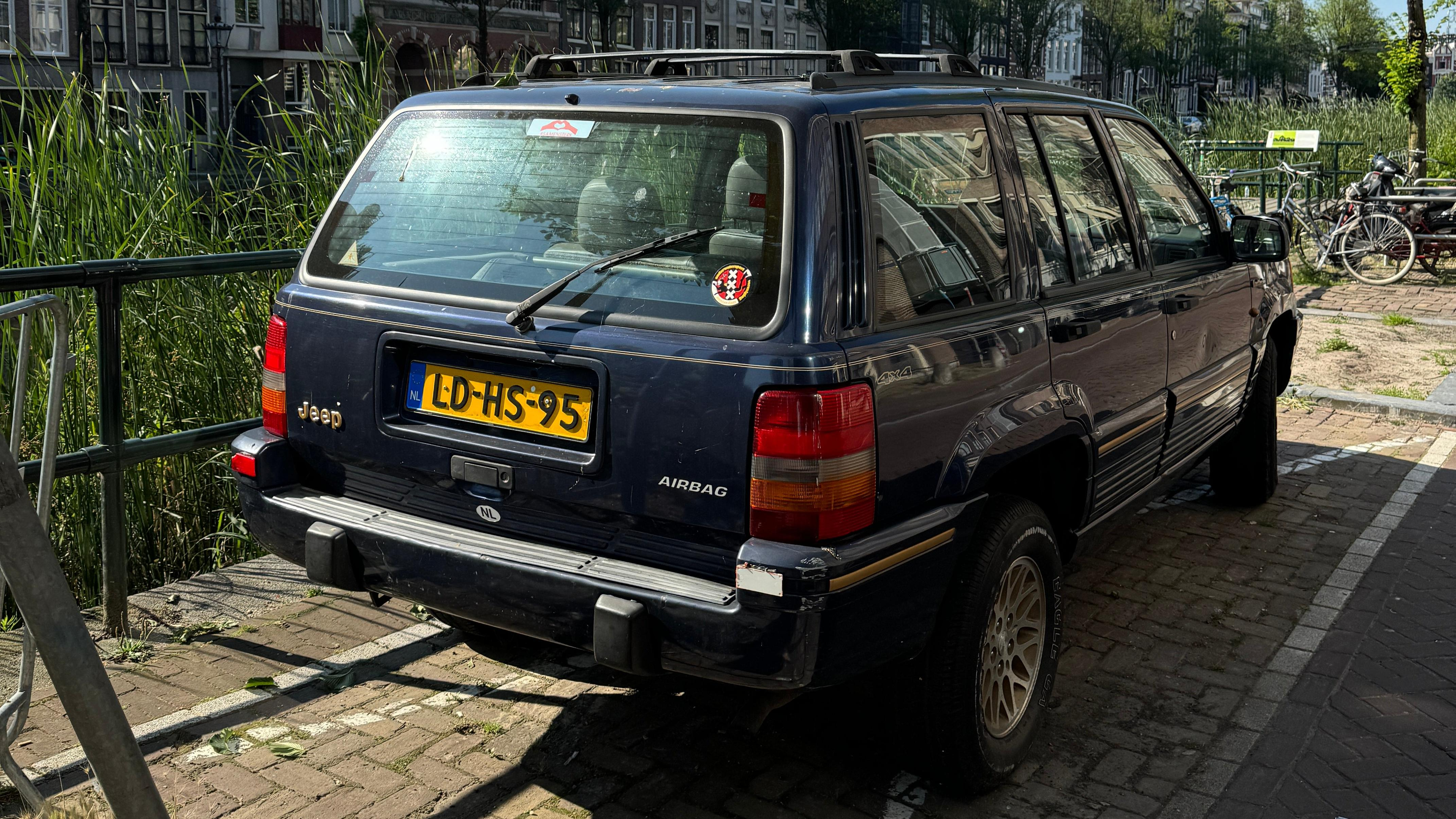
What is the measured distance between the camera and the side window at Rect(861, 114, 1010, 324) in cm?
343

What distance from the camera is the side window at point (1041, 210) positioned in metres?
4.12

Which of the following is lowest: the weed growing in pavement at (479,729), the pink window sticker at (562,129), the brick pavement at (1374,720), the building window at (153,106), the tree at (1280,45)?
the brick pavement at (1374,720)

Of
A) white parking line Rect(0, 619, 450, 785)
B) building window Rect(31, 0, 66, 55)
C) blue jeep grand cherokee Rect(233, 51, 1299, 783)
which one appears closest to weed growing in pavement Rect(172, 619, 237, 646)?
white parking line Rect(0, 619, 450, 785)

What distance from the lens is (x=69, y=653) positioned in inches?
98.7

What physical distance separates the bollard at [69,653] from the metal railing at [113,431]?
200 cm

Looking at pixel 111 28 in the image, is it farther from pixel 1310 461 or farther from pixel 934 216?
pixel 934 216

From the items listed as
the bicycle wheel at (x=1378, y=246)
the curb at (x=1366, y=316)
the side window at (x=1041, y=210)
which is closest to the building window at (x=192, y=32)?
the bicycle wheel at (x=1378, y=246)

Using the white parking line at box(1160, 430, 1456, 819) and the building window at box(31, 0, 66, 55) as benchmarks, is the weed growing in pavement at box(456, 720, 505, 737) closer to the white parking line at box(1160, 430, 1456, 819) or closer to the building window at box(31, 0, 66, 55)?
the white parking line at box(1160, 430, 1456, 819)

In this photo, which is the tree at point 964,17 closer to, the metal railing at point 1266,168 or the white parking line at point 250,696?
the metal railing at point 1266,168

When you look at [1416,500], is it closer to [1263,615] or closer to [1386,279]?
[1263,615]

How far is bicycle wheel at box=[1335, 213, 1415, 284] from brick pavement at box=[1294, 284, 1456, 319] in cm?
17

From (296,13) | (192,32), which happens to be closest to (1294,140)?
(192,32)

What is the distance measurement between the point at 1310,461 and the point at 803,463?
584 centimetres

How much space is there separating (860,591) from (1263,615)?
9.62ft
